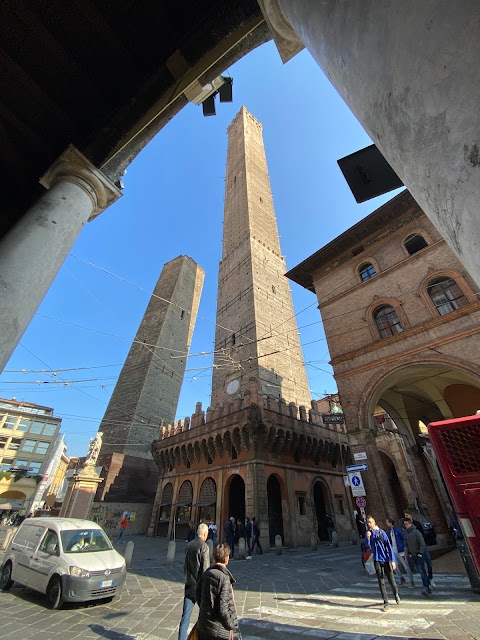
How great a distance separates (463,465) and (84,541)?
707 cm

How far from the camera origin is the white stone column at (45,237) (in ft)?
6.21

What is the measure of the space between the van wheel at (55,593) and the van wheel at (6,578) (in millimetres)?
1678

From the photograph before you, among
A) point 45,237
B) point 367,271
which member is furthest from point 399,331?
point 45,237

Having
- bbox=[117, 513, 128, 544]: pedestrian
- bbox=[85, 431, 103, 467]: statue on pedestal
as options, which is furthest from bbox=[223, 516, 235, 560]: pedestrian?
bbox=[117, 513, 128, 544]: pedestrian

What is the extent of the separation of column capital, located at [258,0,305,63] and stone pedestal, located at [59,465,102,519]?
47.7 ft

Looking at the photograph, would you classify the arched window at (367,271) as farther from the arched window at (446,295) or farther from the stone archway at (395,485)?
the stone archway at (395,485)

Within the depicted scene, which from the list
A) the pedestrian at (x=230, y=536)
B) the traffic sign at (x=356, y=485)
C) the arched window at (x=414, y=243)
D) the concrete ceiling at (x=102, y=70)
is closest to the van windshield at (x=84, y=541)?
the concrete ceiling at (x=102, y=70)

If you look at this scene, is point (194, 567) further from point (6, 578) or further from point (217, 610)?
point (6, 578)

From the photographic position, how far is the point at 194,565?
4.01 m

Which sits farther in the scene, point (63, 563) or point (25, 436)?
point (25, 436)

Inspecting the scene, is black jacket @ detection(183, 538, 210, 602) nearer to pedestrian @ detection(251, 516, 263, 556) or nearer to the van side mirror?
the van side mirror

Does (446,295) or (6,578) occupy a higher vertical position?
(446,295)

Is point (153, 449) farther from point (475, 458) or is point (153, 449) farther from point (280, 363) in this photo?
point (475, 458)

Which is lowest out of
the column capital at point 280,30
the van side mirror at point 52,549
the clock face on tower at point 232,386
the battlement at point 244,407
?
the van side mirror at point 52,549
